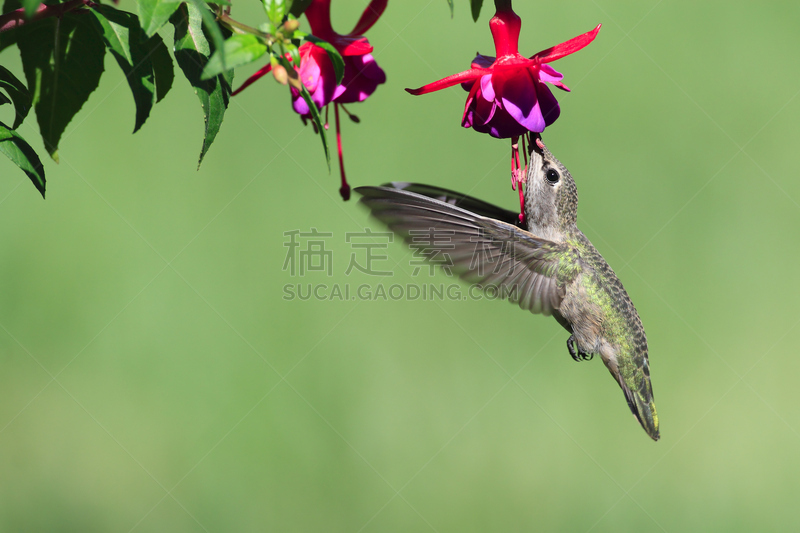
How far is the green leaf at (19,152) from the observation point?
73cm

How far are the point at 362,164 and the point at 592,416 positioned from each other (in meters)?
1.34

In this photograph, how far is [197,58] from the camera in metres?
0.72

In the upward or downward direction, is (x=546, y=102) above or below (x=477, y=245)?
above

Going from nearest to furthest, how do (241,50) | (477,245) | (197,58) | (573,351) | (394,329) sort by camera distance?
(241,50) < (197,58) < (477,245) < (573,351) < (394,329)

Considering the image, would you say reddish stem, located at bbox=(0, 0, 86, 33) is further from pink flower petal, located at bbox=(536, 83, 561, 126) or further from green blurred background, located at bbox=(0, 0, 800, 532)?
green blurred background, located at bbox=(0, 0, 800, 532)

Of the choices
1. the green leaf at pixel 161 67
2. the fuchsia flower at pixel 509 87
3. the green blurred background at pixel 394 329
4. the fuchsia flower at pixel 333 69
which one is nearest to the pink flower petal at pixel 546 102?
the fuchsia flower at pixel 509 87

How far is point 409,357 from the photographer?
248cm

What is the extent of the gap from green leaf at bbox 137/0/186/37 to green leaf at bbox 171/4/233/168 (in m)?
0.08

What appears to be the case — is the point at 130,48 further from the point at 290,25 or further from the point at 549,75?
the point at 549,75

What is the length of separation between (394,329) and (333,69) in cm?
176

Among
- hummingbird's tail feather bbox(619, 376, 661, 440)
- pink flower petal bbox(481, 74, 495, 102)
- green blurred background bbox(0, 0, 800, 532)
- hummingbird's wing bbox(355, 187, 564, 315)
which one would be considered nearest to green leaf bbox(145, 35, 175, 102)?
hummingbird's wing bbox(355, 187, 564, 315)

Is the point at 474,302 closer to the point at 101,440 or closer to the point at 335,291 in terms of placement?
the point at 335,291

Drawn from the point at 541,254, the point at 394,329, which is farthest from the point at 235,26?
the point at 394,329

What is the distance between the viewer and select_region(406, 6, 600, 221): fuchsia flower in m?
0.87
